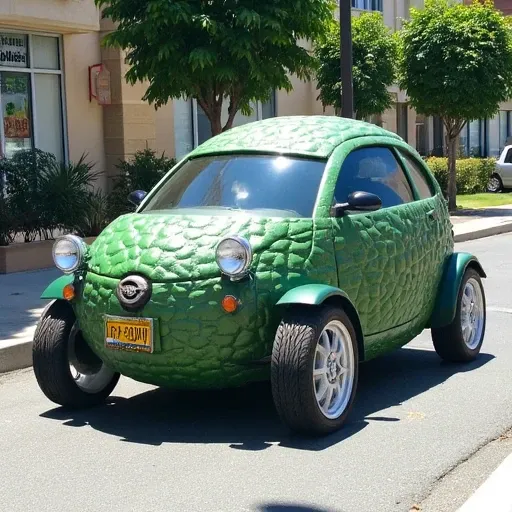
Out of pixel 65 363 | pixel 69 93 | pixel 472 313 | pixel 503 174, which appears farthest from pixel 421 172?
pixel 503 174

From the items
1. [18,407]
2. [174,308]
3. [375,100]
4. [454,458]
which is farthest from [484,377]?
[375,100]

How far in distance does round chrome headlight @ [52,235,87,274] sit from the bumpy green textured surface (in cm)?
7

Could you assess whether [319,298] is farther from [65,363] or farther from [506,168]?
[506,168]

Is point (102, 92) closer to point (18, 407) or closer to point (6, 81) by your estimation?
point (6, 81)

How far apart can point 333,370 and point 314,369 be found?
27 cm

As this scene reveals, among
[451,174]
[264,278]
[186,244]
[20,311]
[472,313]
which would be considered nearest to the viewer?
[264,278]

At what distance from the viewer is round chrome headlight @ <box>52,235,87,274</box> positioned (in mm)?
5965

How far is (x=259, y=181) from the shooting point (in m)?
6.26

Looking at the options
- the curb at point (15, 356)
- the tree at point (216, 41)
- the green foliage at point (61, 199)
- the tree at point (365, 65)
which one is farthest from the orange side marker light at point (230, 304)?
the tree at point (365, 65)

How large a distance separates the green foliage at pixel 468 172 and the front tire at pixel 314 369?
73.6ft

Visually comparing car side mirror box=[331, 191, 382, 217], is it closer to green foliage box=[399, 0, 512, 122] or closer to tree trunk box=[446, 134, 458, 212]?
green foliage box=[399, 0, 512, 122]

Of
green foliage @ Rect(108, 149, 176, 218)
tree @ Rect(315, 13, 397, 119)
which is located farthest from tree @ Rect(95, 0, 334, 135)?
tree @ Rect(315, 13, 397, 119)

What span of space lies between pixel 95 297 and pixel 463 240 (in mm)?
12541

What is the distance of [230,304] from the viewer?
17.7 feet
